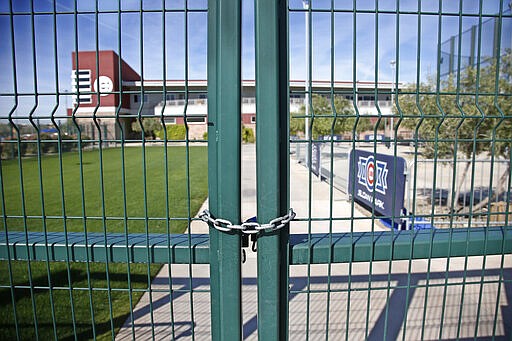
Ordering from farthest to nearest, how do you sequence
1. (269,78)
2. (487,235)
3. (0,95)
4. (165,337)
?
(165,337)
(487,235)
(0,95)
(269,78)

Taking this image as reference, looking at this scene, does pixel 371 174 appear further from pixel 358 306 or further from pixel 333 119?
pixel 333 119

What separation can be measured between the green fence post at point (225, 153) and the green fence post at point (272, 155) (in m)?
0.09

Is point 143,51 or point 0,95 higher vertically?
point 143,51

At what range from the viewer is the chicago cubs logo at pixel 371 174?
745 centimetres

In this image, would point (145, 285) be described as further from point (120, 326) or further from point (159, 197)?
point (159, 197)

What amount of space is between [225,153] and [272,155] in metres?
0.20

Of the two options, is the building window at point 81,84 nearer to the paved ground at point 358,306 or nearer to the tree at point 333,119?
the tree at point 333,119

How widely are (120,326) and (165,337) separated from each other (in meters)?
0.53

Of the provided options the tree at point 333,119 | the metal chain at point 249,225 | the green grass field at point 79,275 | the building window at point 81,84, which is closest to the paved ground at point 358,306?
the green grass field at point 79,275

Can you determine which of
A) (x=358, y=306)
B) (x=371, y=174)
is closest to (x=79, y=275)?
(x=358, y=306)

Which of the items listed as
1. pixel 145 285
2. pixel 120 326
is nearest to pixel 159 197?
pixel 145 285

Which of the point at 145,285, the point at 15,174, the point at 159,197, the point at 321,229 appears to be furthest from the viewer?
Answer: the point at 15,174

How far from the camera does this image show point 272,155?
164 centimetres

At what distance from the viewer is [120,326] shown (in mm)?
3912
